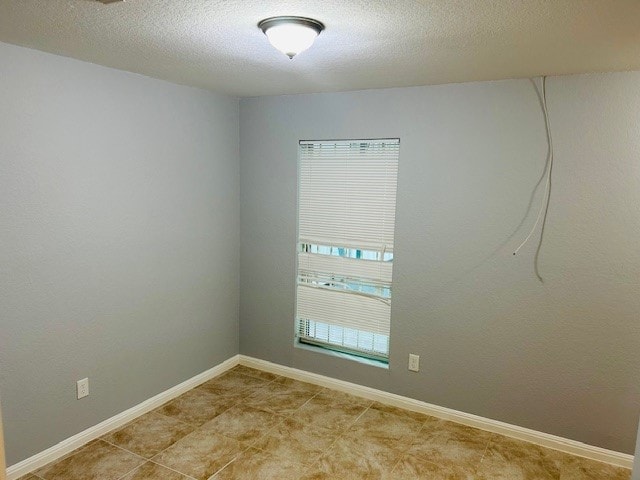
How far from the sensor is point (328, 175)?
3607mm

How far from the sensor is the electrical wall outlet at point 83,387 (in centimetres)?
287

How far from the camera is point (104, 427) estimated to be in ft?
9.95

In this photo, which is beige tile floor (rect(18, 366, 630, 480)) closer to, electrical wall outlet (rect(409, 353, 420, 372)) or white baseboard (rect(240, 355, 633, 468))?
white baseboard (rect(240, 355, 633, 468))

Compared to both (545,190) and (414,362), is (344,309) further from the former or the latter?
(545,190)

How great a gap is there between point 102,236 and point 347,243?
170 cm

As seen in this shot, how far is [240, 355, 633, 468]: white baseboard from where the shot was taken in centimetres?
288

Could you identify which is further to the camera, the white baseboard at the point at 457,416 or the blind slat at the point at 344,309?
the blind slat at the point at 344,309

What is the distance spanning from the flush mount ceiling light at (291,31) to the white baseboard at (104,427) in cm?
256

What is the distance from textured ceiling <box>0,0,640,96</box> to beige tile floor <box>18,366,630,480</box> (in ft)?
7.48

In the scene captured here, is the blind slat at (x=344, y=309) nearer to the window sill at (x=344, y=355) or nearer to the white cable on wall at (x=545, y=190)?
the window sill at (x=344, y=355)

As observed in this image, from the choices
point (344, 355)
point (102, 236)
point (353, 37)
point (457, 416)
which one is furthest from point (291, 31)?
point (457, 416)

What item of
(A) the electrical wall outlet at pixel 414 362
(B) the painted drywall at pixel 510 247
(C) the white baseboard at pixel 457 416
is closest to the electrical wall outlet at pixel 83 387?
(C) the white baseboard at pixel 457 416

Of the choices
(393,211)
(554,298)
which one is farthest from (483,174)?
(554,298)

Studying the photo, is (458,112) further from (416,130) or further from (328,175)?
(328,175)
